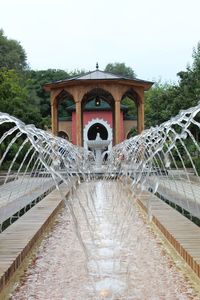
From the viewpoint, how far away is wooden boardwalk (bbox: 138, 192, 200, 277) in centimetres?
408

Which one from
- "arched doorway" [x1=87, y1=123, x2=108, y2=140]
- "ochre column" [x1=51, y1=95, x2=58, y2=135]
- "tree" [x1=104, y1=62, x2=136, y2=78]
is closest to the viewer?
"ochre column" [x1=51, y1=95, x2=58, y2=135]

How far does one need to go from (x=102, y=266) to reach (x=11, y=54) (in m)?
42.5

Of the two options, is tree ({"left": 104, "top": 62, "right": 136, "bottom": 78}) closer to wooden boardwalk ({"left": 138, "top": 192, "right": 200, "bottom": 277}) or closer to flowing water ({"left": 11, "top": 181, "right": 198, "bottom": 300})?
wooden boardwalk ({"left": 138, "top": 192, "right": 200, "bottom": 277})

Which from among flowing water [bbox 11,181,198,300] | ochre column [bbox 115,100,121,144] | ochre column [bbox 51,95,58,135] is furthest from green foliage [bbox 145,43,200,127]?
flowing water [bbox 11,181,198,300]

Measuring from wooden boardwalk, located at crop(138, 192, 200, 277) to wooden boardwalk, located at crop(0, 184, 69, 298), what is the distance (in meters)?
1.34

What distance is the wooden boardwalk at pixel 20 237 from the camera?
381cm

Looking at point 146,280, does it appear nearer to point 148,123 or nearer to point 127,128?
point 148,123

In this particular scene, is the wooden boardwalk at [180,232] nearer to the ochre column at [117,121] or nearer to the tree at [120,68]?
the ochre column at [117,121]

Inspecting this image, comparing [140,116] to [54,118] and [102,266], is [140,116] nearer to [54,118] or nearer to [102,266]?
[54,118]

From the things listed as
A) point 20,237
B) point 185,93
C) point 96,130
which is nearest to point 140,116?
point 185,93

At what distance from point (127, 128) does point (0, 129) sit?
1656 centimetres

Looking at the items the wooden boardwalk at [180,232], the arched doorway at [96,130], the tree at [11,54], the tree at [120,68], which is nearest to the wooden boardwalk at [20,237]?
the wooden boardwalk at [180,232]

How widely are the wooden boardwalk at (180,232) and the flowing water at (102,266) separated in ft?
0.46

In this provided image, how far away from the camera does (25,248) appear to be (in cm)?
450
